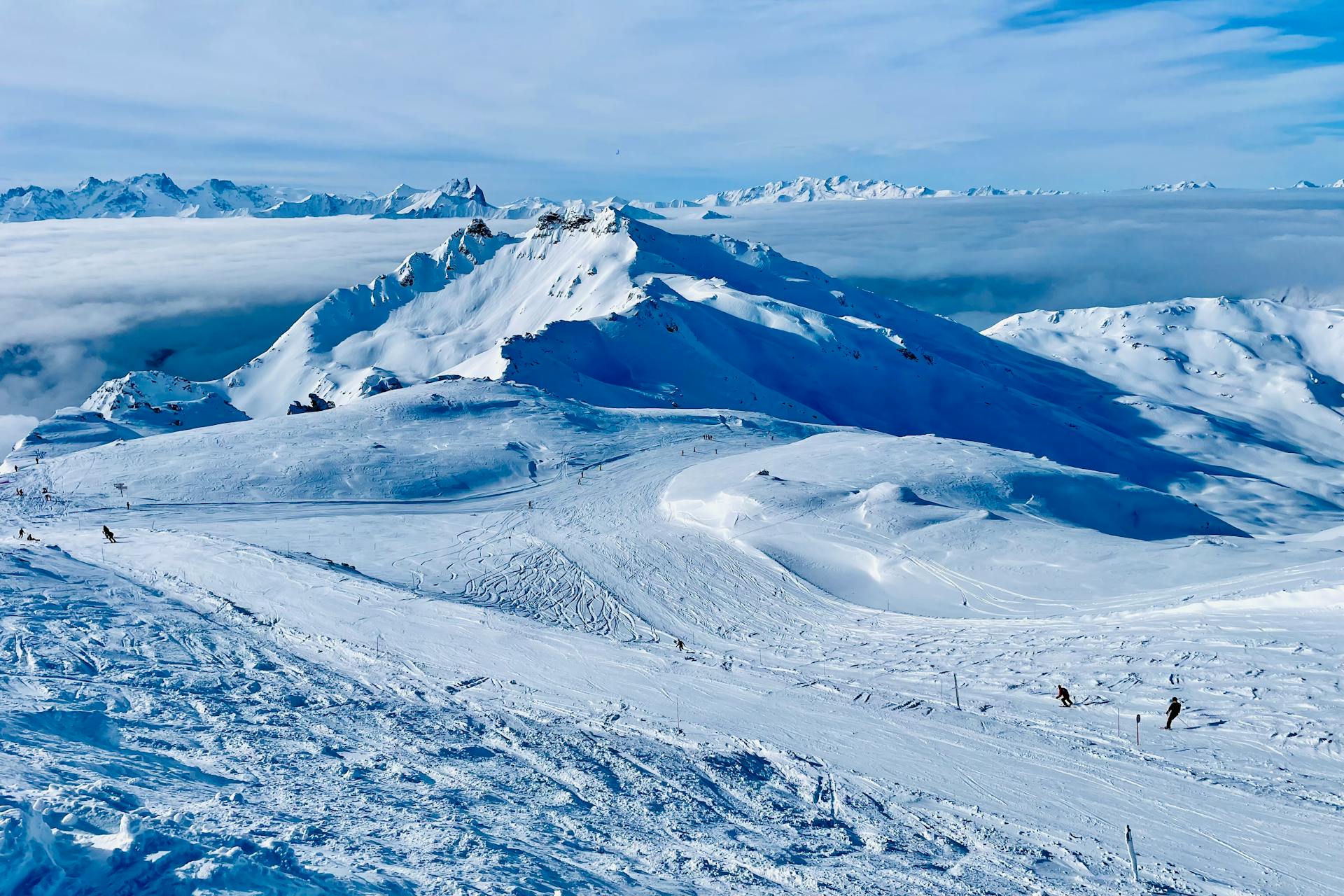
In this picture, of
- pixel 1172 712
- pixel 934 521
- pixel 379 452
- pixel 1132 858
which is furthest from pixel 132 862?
pixel 379 452

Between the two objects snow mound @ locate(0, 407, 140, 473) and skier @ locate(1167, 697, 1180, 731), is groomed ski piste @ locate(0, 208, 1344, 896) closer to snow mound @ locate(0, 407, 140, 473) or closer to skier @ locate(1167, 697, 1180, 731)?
Answer: skier @ locate(1167, 697, 1180, 731)

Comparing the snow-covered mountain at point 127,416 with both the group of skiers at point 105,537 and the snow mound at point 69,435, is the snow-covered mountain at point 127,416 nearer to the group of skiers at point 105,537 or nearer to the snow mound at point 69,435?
the snow mound at point 69,435

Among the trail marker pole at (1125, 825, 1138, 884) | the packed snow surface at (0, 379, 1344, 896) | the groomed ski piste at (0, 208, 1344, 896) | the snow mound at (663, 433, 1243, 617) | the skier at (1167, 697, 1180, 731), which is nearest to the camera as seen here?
the packed snow surface at (0, 379, 1344, 896)

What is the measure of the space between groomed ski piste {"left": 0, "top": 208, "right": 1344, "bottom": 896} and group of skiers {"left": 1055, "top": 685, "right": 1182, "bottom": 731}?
10.1 inches

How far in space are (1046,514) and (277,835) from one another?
41.1 metres

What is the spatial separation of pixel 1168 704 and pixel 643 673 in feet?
40.4

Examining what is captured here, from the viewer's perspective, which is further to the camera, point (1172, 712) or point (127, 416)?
point (127, 416)

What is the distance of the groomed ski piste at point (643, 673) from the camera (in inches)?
495

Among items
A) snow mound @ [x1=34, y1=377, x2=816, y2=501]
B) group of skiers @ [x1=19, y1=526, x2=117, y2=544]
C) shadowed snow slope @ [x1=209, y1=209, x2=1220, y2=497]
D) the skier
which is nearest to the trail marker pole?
the skier

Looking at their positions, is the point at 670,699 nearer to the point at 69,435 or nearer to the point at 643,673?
the point at 643,673

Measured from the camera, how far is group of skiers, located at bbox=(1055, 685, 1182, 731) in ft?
60.2

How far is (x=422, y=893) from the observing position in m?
10.3

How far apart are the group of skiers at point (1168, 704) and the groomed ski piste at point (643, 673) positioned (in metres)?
0.26

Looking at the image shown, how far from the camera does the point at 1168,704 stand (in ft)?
64.1
